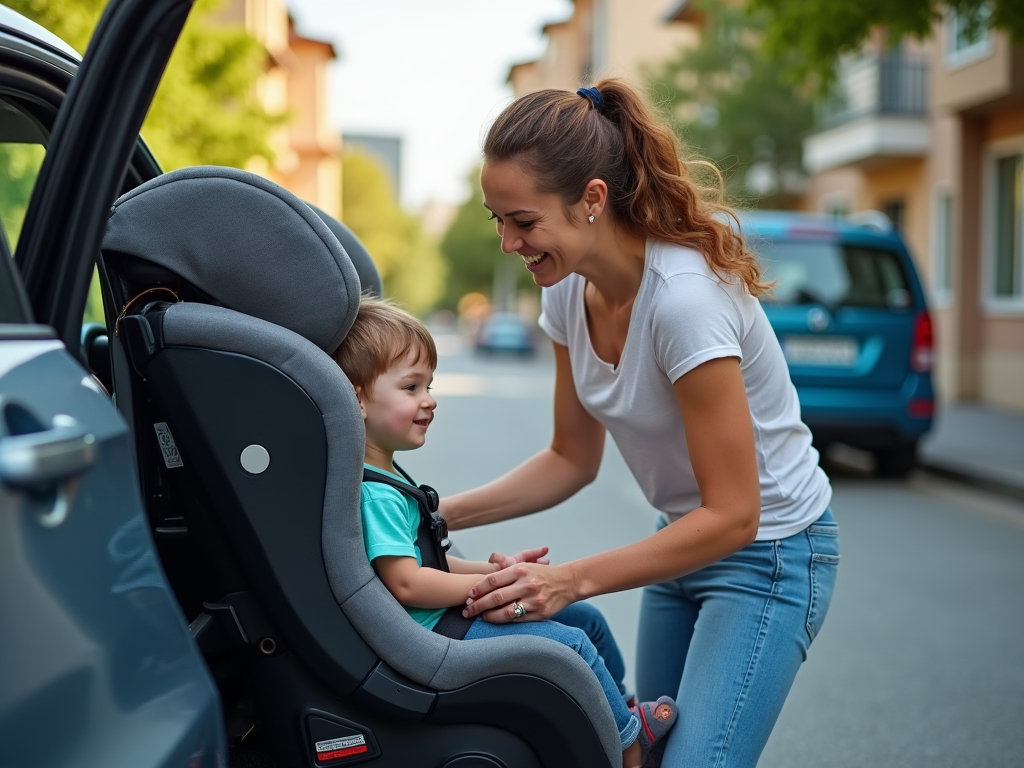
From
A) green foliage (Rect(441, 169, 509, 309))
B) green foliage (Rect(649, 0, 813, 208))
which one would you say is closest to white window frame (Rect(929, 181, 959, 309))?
green foliage (Rect(649, 0, 813, 208))

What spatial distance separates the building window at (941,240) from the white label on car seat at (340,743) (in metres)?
19.1

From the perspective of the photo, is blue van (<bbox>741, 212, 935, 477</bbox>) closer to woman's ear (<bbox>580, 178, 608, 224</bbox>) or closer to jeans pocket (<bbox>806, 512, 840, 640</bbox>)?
jeans pocket (<bbox>806, 512, 840, 640</bbox>)

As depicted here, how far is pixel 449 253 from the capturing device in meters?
66.9

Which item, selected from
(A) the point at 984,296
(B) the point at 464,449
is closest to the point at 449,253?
(A) the point at 984,296

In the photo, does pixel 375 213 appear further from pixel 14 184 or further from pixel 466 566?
pixel 466 566

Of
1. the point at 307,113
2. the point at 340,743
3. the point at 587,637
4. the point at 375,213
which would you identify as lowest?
the point at 340,743

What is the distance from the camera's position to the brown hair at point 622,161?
7.29ft

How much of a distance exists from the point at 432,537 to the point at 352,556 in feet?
0.92

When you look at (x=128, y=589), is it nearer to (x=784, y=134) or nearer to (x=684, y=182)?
(x=684, y=182)

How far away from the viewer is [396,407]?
2.08m

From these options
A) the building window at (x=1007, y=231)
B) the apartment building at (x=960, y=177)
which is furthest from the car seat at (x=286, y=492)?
the building window at (x=1007, y=231)

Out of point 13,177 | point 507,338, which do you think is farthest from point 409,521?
point 507,338

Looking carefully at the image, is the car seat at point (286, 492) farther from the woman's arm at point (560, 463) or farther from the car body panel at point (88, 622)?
the woman's arm at point (560, 463)

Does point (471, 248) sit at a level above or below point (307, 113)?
A: below
